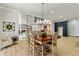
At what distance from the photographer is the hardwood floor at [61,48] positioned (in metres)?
2.84

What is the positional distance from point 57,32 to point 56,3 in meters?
0.77

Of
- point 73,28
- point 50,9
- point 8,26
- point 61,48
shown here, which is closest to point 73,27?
point 73,28

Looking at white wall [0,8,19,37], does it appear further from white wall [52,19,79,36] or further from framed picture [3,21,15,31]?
white wall [52,19,79,36]

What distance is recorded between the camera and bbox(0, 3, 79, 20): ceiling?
277 cm

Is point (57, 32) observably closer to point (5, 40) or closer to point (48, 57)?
point (48, 57)

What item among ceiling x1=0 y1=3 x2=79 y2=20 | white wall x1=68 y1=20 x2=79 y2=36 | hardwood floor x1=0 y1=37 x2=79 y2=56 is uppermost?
ceiling x1=0 y1=3 x2=79 y2=20

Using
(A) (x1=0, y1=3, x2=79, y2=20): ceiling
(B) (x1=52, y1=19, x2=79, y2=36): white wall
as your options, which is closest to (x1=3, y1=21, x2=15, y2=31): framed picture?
(A) (x1=0, y1=3, x2=79, y2=20): ceiling

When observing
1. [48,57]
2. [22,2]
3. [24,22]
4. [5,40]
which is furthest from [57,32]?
[5,40]

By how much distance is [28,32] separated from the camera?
2.99m

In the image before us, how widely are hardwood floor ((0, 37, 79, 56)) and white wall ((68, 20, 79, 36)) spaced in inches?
5.7

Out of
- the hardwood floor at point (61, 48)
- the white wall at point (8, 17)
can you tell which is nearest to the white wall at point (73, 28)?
the hardwood floor at point (61, 48)

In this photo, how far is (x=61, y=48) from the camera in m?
2.87

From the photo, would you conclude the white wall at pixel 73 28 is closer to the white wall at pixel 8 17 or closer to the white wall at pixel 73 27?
the white wall at pixel 73 27

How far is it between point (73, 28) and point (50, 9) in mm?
877
